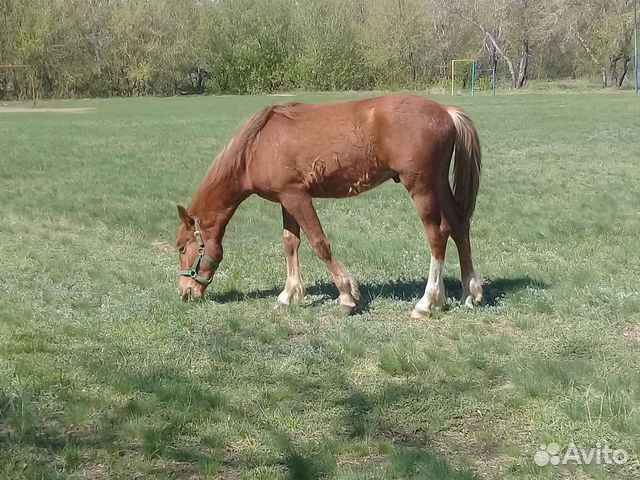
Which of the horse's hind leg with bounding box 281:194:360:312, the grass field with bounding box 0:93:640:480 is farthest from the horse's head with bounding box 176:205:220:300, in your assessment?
the horse's hind leg with bounding box 281:194:360:312

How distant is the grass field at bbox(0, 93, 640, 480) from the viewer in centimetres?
382

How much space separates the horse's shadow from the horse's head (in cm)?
29

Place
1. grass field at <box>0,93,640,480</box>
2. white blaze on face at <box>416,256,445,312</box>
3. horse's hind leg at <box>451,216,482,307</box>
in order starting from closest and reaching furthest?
grass field at <box>0,93,640,480</box> < white blaze on face at <box>416,256,445,312</box> < horse's hind leg at <box>451,216,482,307</box>

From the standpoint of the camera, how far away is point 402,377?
4.87 m

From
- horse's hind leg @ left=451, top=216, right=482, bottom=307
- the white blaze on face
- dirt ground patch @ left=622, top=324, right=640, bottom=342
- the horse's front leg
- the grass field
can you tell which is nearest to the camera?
the grass field

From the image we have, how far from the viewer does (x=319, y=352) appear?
5.32m

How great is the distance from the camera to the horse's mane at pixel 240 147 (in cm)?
634

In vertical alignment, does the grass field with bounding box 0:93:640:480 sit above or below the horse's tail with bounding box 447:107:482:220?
below

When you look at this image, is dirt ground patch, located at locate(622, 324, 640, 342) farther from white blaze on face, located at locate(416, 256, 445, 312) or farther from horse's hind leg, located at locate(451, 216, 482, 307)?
white blaze on face, located at locate(416, 256, 445, 312)

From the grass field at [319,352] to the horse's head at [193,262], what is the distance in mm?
187

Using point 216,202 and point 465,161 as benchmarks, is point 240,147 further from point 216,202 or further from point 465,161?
point 465,161

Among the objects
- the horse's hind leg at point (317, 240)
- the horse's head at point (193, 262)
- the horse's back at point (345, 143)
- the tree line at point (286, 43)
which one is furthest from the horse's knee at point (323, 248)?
the tree line at point (286, 43)

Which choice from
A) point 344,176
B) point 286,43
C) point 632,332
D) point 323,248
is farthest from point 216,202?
point 286,43

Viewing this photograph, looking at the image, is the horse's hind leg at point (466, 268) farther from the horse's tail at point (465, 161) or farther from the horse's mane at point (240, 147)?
the horse's mane at point (240, 147)
